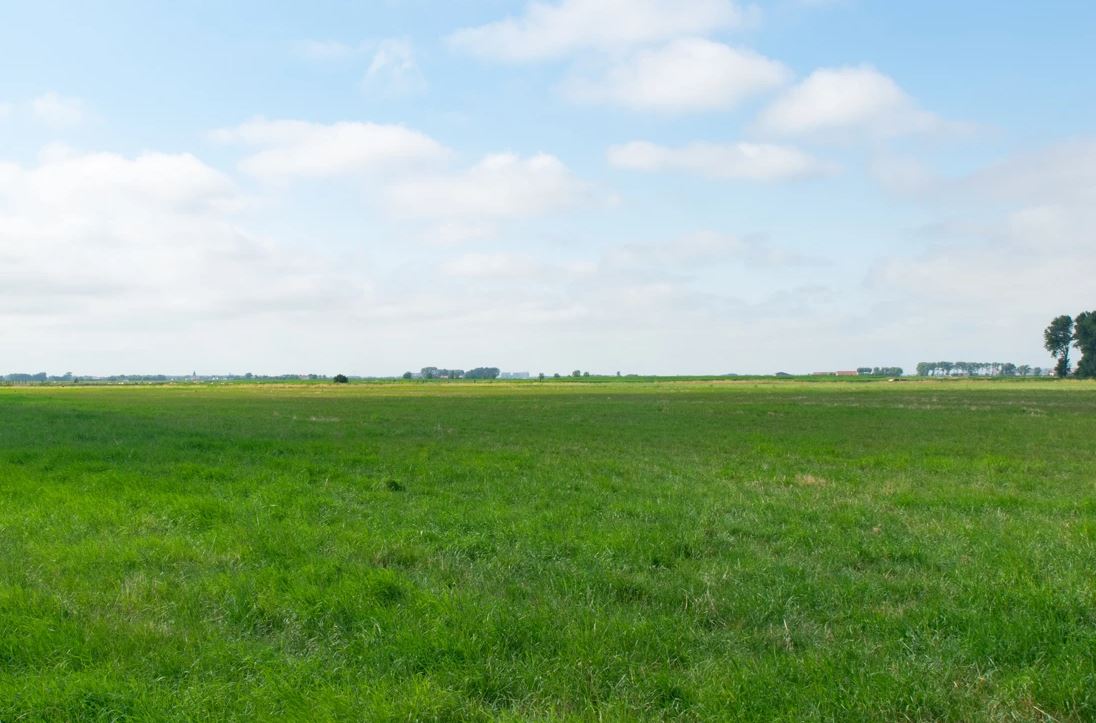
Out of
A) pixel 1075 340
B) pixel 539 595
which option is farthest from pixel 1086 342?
pixel 539 595

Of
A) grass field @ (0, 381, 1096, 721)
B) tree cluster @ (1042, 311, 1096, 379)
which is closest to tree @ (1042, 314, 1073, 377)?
tree cluster @ (1042, 311, 1096, 379)

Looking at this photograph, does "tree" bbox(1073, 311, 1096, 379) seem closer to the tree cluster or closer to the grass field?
the tree cluster

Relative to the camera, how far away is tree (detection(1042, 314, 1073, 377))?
6880 inches

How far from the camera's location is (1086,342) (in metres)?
165

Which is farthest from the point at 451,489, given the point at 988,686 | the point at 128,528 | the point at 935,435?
the point at 935,435

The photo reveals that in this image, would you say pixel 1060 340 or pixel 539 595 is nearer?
pixel 539 595

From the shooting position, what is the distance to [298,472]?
16734 millimetres

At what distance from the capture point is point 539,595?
754 centimetres

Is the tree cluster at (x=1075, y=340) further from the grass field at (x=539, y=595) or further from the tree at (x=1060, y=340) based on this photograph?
the grass field at (x=539, y=595)

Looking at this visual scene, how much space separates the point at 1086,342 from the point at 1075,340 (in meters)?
5.17

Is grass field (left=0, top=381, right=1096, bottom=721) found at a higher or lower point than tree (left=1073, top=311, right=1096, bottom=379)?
lower

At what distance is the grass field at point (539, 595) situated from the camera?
5219 millimetres

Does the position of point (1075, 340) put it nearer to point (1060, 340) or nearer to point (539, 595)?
point (1060, 340)

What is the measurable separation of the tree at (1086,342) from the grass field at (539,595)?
185836 millimetres
